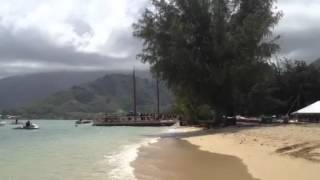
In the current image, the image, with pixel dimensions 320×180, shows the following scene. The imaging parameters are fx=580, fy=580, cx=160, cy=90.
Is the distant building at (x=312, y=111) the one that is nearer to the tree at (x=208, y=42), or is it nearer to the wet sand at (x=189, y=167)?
the tree at (x=208, y=42)

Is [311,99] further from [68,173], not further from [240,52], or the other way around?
[68,173]

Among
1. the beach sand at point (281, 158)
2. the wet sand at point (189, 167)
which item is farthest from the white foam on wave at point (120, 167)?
the beach sand at point (281, 158)

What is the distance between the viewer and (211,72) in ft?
163

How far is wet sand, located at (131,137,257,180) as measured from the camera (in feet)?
59.2

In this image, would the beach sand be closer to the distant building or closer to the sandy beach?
the sandy beach

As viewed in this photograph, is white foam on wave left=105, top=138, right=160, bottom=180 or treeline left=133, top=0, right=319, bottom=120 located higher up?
treeline left=133, top=0, right=319, bottom=120

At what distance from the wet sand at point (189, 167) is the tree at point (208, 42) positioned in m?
22.0

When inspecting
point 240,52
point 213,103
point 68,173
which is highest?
point 240,52

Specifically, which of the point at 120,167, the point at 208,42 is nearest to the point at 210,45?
the point at 208,42

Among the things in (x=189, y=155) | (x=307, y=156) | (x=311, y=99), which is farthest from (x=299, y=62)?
(x=307, y=156)

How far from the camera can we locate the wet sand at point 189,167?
59.2 feet

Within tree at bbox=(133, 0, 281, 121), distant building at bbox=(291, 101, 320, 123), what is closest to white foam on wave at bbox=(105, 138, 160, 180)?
tree at bbox=(133, 0, 281, 121)

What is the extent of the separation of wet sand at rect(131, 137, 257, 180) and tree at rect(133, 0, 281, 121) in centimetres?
2203

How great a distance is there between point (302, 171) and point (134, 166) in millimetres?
7938
